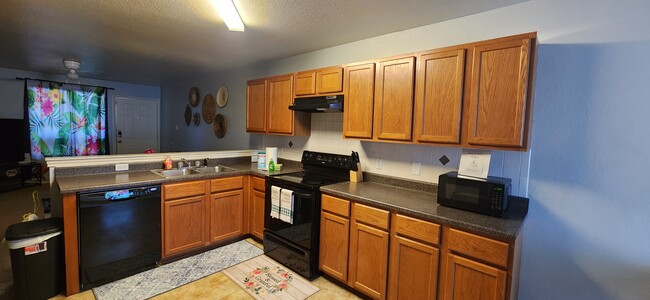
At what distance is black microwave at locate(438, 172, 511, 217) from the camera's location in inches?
72.0

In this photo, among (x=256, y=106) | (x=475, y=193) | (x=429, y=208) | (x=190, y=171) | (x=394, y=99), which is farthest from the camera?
(x=256, y=106)

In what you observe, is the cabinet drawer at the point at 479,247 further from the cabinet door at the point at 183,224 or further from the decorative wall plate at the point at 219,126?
the decorative wall plate at the point at 219,126

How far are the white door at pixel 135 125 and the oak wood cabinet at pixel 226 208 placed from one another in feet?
16.7

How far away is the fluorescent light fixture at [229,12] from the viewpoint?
2.12 m

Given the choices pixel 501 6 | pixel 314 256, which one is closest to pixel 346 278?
pixel 314 256

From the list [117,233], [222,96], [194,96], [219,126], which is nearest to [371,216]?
[117,233]

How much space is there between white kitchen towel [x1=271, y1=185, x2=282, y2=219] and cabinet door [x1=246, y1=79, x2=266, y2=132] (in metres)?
1.03

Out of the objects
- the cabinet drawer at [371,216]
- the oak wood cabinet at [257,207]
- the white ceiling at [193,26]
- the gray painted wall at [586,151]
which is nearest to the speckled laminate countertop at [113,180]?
the oak wood cabinet at [257,207]

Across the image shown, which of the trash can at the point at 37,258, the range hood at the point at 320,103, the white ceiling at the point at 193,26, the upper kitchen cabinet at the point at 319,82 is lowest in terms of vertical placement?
the trash can at the point at 37,258

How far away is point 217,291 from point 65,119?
5981 millimetres

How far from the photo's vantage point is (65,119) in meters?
5.87

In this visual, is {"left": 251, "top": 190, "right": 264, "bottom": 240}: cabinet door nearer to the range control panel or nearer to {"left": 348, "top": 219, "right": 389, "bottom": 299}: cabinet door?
the range control panel

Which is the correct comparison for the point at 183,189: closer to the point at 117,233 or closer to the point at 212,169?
the point at 117,233

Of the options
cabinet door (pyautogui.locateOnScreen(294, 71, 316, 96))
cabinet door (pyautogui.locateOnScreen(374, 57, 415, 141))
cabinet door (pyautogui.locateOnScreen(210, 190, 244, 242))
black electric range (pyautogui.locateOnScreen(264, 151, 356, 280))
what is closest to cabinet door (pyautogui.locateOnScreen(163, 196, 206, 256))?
cabinet door (pyautogui.locateOnScreen(210, 190, 244, 242))
